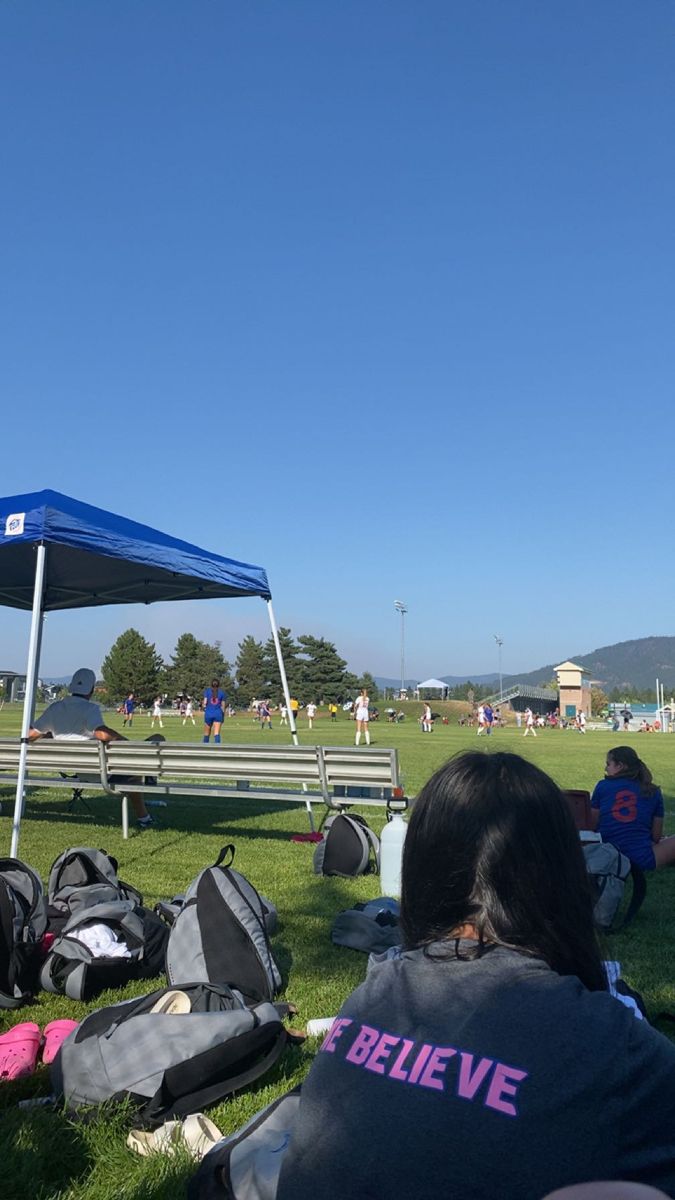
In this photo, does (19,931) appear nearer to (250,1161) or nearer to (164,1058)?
(164,1058)

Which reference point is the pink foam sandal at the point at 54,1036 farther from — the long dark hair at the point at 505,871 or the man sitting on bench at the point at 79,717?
the man sitting on bench at the point at 79,717

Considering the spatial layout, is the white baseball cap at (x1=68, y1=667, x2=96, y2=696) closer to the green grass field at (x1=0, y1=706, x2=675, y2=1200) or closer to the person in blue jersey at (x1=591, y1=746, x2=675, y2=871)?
the green grass field at (x1=0, y1=706, x2=675, y2=1200)

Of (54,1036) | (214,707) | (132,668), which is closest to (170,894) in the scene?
(54,1036)

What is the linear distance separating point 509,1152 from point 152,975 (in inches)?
141

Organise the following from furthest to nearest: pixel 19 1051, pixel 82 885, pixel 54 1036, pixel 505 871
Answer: pixel 82 885 → pixel 54 1036 → pixel 19 1051 → pixel 505 871

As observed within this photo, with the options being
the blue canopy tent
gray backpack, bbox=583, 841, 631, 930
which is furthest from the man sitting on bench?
gray backpack, bbox=583, 841, 631, 930

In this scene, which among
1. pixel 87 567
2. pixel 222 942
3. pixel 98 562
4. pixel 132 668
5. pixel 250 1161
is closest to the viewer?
pixel 250 1161

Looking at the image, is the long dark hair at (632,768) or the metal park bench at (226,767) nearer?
the long dark hair at (632,768)

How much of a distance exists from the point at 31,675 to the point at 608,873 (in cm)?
514

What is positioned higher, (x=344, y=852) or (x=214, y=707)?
(x=214, y=707)

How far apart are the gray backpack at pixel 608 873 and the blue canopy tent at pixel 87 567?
387 cm

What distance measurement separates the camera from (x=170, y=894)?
6.28 metres

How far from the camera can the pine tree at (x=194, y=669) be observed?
102394mm

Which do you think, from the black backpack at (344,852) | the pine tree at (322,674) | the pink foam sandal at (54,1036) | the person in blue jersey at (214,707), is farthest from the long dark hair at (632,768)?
the pine tree at (322,674)
